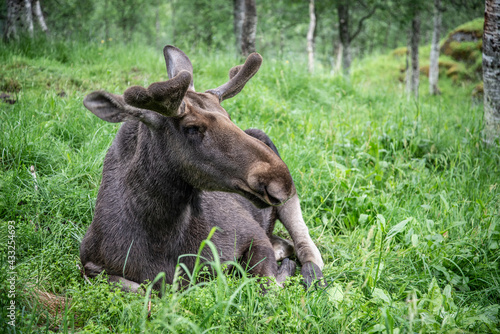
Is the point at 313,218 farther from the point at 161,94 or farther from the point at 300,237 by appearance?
the point at 161,94

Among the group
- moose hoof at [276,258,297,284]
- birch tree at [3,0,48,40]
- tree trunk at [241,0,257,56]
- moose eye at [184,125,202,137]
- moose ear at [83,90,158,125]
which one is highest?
birch tree at [3,0,48,40]

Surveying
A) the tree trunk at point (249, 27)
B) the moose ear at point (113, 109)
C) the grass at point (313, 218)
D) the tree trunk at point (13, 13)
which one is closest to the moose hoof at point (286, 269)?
the grass at point (313, 218)

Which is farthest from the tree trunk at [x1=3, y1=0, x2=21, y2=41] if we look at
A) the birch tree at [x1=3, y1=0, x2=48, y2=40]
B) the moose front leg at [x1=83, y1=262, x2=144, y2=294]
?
the moose front leg at [x1=83, y1=262, x2=144, y2=294]

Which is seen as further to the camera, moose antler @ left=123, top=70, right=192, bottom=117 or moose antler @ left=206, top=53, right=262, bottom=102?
moose antler @ left=206, top=53, right=262, bottom=102

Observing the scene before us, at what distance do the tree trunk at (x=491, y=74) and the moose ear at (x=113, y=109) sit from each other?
5207 mm

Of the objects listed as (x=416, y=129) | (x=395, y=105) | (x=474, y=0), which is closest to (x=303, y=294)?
(x=416, y=129)

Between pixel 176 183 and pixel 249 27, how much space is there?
7.31 m

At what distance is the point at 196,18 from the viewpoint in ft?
81.4

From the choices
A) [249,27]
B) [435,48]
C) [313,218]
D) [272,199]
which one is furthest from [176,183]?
[435,48]

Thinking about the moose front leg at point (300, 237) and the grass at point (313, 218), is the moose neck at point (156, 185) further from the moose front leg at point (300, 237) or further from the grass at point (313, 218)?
the moose front leg at point (300, 237)

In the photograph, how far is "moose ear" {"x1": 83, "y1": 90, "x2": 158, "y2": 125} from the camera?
2.52m

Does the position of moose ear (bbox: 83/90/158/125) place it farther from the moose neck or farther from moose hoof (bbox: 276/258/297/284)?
moose hoof (bbox: 276/258/297/284)

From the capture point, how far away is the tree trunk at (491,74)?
17.9 feet

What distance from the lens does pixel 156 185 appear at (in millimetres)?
2871
